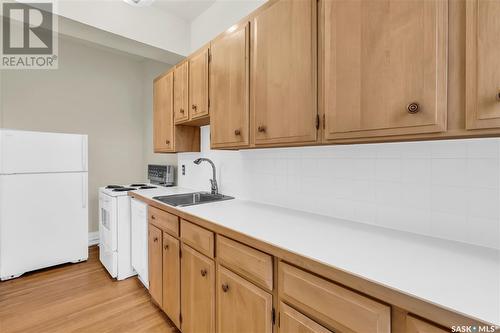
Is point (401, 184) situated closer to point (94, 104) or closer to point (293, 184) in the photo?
point (293, 184)

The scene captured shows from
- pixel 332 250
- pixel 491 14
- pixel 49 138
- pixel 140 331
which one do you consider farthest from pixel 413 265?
pixel 49 138

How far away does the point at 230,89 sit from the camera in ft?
5.37

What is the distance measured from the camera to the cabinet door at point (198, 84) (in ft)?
6.21

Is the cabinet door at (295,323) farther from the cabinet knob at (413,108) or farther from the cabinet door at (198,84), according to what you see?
the cabinet door at (198,84)

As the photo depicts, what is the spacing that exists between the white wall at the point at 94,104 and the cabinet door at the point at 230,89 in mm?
2316

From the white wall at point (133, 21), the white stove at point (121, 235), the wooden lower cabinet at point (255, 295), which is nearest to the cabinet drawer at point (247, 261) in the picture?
the wooden lower cabinet at point (255, 295)

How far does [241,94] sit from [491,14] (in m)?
1.14

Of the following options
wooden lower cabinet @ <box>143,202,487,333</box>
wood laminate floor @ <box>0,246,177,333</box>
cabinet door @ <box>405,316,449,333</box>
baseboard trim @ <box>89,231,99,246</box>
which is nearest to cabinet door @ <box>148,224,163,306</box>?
wooden lower cabinet @ <box>143,202,487,333</box>

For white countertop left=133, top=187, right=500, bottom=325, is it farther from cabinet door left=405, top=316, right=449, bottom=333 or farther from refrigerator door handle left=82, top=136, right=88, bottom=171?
refrigerator door handle left=82, top=136, right=88, bottom=171

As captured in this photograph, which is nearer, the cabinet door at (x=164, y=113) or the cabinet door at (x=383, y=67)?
the cabinet door at (x=383, y=67)

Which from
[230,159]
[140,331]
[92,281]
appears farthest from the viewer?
[92,281]

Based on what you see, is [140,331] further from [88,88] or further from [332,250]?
[88,88]

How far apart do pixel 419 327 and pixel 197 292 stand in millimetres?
1175

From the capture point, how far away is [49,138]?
106 inches
